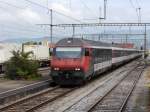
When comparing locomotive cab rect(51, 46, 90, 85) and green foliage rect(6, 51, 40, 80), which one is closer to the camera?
locomotive cab rect(51, 46, 90, 85)

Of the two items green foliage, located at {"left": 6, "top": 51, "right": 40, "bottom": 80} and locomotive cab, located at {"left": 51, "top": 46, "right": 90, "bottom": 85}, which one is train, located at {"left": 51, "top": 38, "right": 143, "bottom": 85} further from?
green foliage, located at {"left": 6, "top": 51, "right": 40, "bottom": 80}

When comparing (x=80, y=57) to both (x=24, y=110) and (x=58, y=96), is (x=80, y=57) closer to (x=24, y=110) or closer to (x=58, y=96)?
(x=58, y=96)

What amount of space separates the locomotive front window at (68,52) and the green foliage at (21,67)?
187 inches

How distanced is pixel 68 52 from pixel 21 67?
219 inches

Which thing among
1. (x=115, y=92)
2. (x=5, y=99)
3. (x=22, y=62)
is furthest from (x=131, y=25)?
(x=5, y=99)

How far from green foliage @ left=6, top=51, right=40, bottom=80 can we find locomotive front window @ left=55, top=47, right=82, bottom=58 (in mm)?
4741

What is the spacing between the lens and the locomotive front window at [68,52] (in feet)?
88.1

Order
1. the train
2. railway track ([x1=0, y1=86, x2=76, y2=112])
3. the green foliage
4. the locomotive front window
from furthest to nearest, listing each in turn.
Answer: the green foliage < the locomotive front window < the train < railway track ([x1=0, y1=86, x2=76, y2=112])

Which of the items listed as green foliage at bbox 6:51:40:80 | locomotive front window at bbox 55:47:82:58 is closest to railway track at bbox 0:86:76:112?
locomotive front window at bbox 55:47:82:58

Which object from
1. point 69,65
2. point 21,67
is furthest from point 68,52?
point 21,67

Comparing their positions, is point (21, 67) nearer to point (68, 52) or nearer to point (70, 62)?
point (68, 52)

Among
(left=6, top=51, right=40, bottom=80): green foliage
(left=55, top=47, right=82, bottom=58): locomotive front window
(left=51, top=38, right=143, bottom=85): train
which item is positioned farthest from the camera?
(left=6, top=51, right=40, bottom=80): green foliage

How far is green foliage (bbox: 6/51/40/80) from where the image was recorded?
30.7 m

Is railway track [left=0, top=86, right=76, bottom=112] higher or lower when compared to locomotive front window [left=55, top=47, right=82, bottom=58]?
lower
